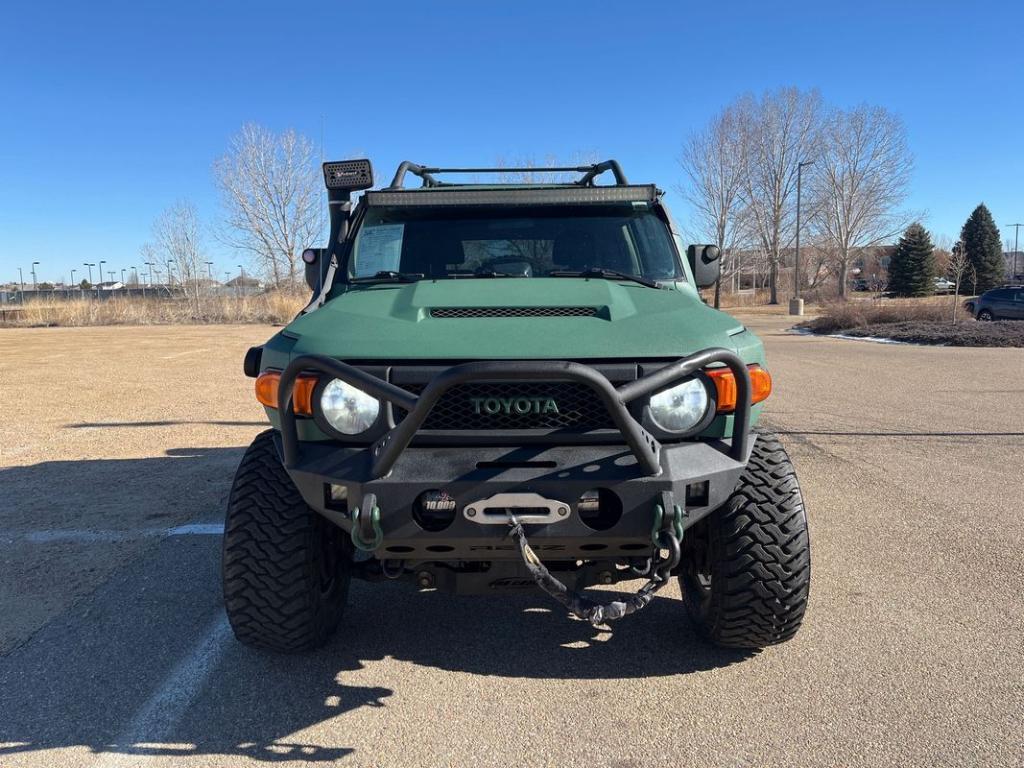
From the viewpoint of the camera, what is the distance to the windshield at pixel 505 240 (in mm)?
3773

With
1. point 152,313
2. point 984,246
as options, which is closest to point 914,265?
point 984,246

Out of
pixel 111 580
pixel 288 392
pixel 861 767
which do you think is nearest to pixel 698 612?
pixel 861 767

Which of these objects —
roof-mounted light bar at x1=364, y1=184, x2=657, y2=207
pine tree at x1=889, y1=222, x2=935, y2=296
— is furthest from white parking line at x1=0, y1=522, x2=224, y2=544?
pine tree at x1=889, y1=222, x2=935, y2=296

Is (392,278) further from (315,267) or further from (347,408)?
(347,408)

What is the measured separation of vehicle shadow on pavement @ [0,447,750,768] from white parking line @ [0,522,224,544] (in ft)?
1.38

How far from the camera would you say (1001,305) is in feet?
85.7

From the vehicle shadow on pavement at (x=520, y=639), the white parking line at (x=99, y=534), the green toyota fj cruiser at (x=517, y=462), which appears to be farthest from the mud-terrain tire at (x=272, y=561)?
the white parking line at (x=99, y=534)

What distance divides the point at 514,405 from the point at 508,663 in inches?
47.4

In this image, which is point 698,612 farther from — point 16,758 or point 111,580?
point 111,580

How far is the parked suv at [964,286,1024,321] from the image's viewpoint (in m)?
25.6

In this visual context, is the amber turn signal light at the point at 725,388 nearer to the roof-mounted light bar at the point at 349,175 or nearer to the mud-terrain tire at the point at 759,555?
the mud-terrain tire at the point at 759,555

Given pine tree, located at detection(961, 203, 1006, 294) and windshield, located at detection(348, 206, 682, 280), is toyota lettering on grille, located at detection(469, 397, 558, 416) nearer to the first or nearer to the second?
windshield, located at detection(348, 206, 682, 280)

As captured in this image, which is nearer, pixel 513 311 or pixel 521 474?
pixel 521 474

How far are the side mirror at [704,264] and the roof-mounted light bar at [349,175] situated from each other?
5.79 ft
